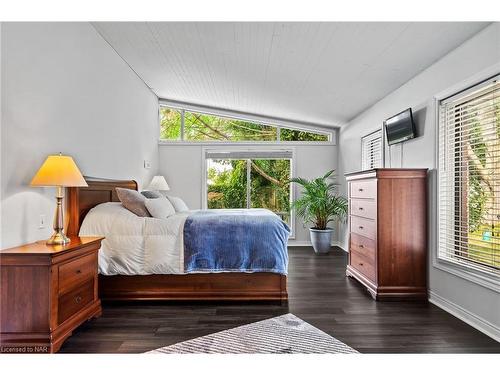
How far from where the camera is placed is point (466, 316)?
8.21 feet

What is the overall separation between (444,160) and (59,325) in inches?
134

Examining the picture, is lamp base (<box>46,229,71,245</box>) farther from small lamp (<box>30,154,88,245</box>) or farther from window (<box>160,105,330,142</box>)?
window (<box>160,105,330,142</box>)

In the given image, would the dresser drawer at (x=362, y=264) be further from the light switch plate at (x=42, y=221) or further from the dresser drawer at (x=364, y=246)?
the light switch plate at (x=42, y=221)

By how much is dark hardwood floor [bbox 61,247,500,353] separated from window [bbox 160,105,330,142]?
144 inches

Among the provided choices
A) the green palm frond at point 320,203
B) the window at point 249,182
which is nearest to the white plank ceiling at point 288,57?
the green palm frond at point 320,203

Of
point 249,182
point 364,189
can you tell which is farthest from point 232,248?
point 249,182

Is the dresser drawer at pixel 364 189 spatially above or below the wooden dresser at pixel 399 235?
above

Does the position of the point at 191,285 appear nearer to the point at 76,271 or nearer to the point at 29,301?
the point at 76,271

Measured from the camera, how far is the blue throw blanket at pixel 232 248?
2906mm

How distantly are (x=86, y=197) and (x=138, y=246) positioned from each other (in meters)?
0.83

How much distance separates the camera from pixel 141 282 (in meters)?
2.95

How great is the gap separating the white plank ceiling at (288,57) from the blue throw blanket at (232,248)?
1.81 m

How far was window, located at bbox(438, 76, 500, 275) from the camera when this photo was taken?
241 centimetres

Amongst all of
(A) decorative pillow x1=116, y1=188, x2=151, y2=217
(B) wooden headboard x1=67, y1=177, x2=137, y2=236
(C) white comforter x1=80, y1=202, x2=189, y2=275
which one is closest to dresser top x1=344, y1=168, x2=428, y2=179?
(C) white comforter x1=80, y1=202, x2=189, y2=275
